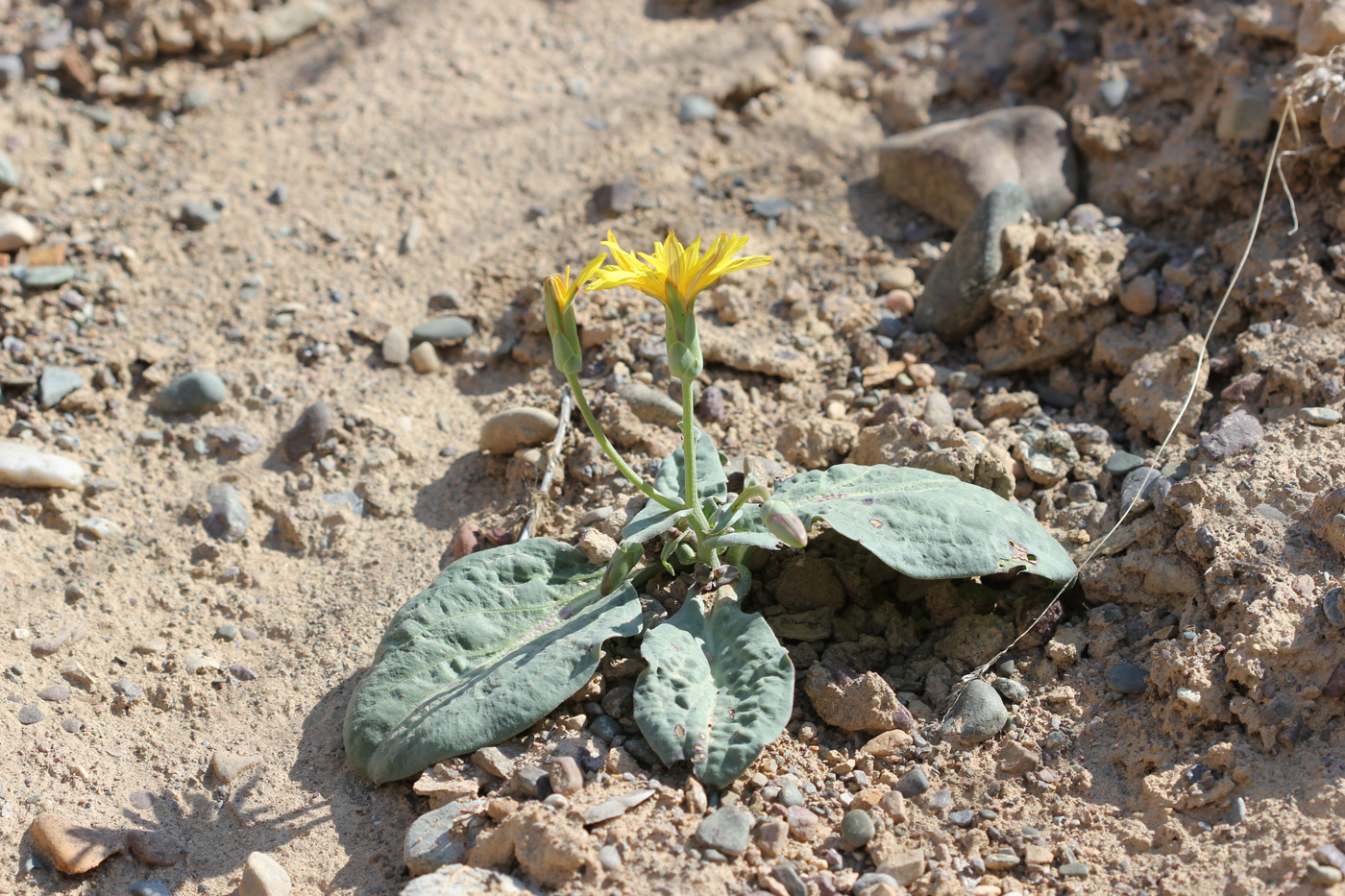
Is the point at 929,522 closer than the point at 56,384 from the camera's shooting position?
Yes

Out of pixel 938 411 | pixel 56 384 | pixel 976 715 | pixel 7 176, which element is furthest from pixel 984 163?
pixel 7 176

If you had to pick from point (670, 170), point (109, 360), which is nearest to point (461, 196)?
point (670, 170)

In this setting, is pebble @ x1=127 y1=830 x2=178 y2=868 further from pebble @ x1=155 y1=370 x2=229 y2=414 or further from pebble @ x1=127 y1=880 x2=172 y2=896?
pebble @ x1=155 y1=370 x2=229 y2=414

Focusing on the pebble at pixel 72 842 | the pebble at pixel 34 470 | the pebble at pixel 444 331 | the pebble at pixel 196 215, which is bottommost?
the pebble at pixel 72 842

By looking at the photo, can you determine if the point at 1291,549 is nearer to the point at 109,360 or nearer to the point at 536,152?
the point at 536,152

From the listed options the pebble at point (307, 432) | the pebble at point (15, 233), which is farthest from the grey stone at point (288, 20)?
the pebble at point (307, 432)

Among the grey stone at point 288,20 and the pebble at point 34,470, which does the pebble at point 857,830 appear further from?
the grey stone at point 288,20

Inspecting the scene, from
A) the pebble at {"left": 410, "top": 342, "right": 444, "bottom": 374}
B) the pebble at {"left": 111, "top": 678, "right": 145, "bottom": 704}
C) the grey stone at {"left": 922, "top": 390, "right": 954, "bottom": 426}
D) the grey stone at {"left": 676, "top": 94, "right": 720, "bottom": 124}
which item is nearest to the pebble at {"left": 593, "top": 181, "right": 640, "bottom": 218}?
the grey stone at {"left": 676, "top": 94, "right": 720, "bottom": 124}

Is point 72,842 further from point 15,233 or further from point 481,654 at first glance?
point 15,233
